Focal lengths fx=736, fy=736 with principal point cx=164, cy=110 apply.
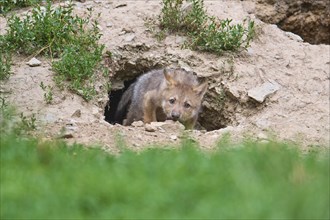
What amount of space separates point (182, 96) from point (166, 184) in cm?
610

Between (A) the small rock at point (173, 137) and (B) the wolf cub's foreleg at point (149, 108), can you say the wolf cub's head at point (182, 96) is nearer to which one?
(B) the wolf cub's foreleg at point (149, 108)

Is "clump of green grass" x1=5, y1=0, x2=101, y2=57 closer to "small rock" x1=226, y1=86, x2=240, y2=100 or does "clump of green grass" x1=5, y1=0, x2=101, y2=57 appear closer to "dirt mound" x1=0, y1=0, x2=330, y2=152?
"dirt mound" x1=0, y1=0, x2=330, y2=152

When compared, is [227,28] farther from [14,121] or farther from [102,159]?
[102,159]

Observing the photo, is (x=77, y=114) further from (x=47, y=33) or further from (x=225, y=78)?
(x=225, y=78)

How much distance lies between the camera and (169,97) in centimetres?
1145

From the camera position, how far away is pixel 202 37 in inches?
466

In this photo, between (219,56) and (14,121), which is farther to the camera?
(219,56)

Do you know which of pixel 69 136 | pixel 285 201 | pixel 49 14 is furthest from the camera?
pixel 49 14

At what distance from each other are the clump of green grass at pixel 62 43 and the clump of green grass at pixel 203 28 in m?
1.35

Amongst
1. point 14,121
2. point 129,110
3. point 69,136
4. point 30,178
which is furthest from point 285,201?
point 129,110

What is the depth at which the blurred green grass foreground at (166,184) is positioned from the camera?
193 inches

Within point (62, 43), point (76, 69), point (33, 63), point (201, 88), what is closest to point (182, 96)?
point (201, 88)

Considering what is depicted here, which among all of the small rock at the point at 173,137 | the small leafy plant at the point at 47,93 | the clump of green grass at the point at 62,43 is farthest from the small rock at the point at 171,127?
the small leafy plant at the point at 47,93

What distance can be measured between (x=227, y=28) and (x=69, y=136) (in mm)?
4136
